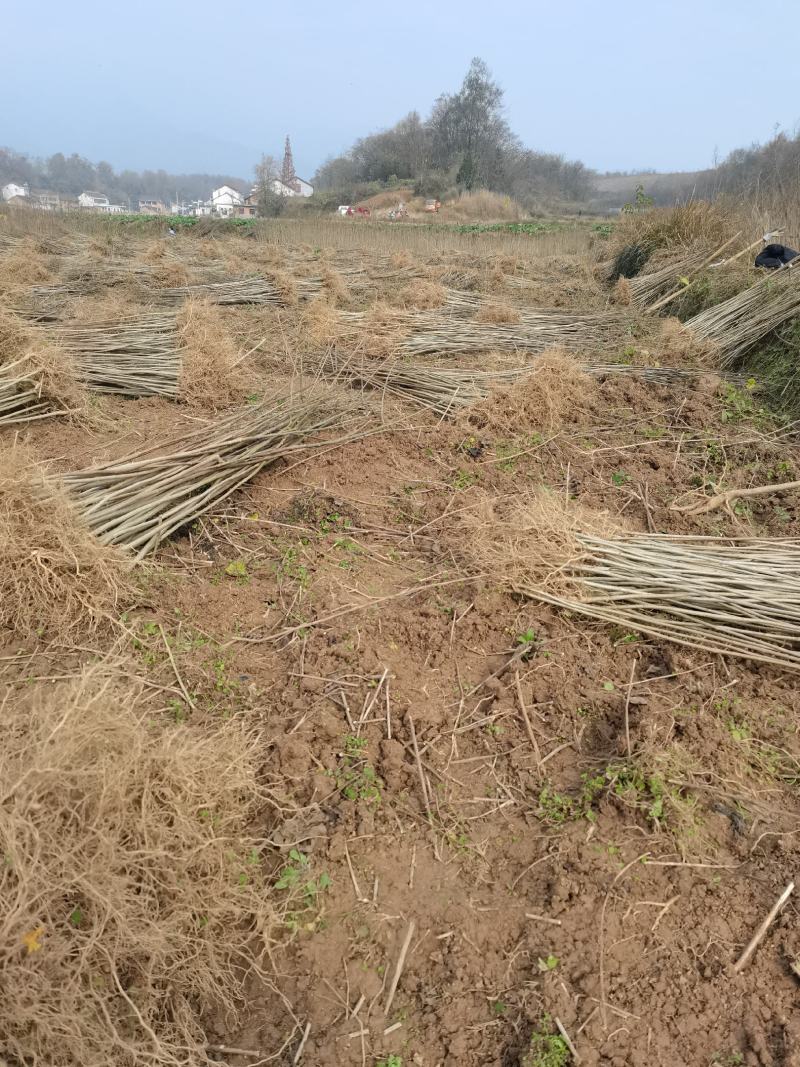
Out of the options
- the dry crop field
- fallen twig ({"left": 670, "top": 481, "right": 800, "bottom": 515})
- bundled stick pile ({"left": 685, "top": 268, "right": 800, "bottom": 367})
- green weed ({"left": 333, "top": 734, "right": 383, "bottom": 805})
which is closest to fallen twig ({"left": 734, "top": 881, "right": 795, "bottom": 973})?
the dry crop field

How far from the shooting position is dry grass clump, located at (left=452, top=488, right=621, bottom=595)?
3361mm

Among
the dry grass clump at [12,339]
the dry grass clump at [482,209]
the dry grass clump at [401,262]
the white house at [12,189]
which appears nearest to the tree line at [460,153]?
the dry grass clump at [482,209]

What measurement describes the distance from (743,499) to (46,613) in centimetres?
440

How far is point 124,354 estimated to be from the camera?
19.5 feet

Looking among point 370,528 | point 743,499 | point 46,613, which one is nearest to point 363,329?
point 370,528

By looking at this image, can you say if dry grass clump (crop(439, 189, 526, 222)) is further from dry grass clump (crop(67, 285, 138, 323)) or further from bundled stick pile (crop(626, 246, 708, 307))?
dry grass clump (crop(67, 285, 138, 323))

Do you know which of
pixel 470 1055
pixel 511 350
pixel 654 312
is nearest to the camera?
pixel 470 1055

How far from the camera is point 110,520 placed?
3.42m

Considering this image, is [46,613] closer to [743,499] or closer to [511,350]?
[743,499]

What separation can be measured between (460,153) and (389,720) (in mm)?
54897

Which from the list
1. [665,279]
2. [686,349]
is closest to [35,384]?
[686,349]

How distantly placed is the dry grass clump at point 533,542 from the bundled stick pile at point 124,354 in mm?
3182

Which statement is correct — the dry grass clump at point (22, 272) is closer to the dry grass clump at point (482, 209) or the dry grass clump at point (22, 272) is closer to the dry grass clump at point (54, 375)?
the dry grass clump at point (54, 375)

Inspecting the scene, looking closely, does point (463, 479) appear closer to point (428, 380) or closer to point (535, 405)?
point (535, 405)
